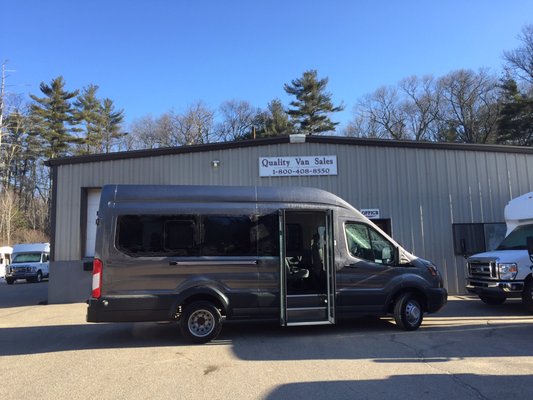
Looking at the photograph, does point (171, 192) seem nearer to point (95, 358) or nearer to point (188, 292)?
point (188, 292)

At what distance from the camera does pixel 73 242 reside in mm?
16109

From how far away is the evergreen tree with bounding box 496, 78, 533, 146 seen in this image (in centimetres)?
4062

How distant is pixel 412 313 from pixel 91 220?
11379 mm

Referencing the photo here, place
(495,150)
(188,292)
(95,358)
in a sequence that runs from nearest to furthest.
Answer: (95,358) → (188,292) → (495,150)

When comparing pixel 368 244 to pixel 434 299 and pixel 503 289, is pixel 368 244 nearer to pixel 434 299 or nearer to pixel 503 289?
pixel 434 299

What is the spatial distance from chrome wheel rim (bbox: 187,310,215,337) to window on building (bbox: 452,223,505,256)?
35.7 feet

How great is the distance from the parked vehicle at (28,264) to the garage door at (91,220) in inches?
838

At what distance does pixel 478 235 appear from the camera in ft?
54.9

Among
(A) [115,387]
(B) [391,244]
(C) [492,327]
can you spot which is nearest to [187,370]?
Result: (A) [115,387]

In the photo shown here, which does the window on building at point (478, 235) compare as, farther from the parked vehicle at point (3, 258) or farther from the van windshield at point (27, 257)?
the parked vehicle at point (3, 258)

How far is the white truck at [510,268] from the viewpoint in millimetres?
11633

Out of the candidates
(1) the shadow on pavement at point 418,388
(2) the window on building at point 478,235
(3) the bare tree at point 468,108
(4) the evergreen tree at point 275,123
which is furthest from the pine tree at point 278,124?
(1) the shadow on pavement at point 418,388

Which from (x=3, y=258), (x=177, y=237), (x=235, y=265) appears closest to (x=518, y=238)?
(x=235, y=265)

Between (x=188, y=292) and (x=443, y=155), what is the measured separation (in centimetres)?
1181
